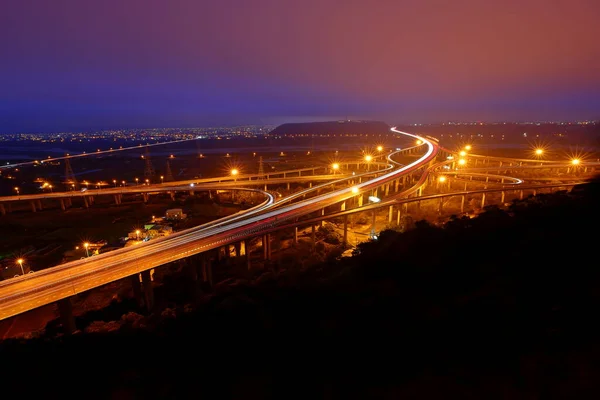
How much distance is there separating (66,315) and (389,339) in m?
23.9

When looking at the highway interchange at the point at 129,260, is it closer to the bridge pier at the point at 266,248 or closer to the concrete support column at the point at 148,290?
the concrete support column at the point at 148,290

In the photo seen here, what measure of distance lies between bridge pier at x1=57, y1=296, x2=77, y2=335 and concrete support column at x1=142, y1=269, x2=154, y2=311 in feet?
17.7

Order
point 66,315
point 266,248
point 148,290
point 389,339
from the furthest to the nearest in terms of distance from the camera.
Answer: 1. point 266,248
2. point 148,290
3. point 66,315
4. point 389,339

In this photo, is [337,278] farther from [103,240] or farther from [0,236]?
[0,236]

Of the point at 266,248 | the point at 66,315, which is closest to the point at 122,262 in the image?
the point at 66,315

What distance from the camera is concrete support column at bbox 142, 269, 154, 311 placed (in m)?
27.9

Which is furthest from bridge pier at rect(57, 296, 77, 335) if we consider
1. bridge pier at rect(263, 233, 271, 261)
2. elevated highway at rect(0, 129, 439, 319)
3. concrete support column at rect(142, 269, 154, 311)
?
bridge pier at rect(263, 233, 271, 261)

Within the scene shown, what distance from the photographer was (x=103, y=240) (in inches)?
1971

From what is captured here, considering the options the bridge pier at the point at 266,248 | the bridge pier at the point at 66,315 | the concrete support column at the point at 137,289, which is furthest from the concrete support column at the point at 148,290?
the bridge pier at the point at 266,248

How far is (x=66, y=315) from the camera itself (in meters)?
23.8

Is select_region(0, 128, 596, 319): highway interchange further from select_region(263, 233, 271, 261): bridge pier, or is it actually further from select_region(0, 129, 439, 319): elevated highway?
select_region(263, 233, 271, 261): bridge pier

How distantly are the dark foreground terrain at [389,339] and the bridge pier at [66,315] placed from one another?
2596mm

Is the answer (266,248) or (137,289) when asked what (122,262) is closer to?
(137,289)

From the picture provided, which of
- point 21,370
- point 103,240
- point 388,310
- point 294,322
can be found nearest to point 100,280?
point 21,370
